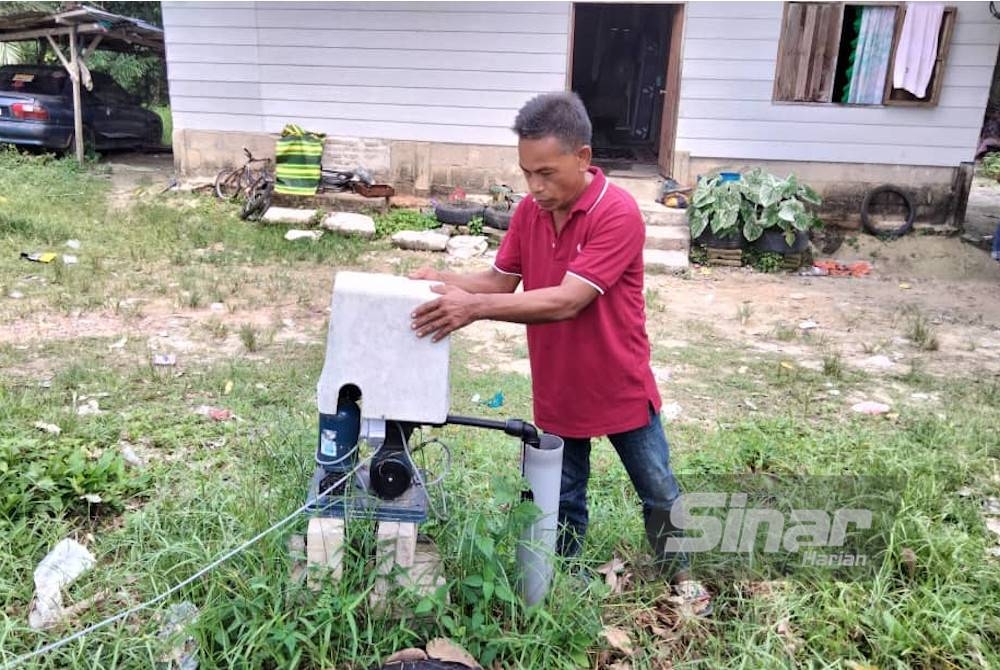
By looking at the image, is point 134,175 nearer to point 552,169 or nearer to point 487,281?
point 487,281

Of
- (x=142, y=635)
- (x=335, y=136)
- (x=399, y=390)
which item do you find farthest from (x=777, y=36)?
(x=142, y=635)

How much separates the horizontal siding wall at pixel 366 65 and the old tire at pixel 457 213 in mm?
1094

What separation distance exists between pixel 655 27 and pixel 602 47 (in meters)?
1.53

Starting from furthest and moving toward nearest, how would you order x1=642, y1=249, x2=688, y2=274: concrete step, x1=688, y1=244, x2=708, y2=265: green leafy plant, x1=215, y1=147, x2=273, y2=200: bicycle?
x1=215, y1=147, x2=273, y2=200: bicycle
x1=688, y1=244, x2=708, y2=265: green leafy plant
x1=642, y1=249, x2=688, y2=274: concrete step

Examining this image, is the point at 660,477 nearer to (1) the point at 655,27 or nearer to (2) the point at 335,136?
(2) the point at 335,136

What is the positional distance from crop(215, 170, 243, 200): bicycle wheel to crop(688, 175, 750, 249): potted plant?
588 cm

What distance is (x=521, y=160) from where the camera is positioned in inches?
82.7

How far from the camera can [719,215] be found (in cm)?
816

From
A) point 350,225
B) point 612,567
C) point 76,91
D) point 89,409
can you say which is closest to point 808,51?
point 350,225

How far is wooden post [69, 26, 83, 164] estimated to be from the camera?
10984mm

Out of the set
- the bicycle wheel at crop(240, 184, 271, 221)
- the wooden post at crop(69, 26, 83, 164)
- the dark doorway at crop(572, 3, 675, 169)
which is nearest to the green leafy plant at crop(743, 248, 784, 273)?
the dark doorway at crop(572, 3, 675, 169)

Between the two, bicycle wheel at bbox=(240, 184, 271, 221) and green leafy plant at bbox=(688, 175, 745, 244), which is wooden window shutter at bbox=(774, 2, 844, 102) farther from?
bicycle wheel at bbox=(240, 184, 271, 221)

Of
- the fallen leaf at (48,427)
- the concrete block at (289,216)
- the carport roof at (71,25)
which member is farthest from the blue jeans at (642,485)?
the carport roof at (71,25)

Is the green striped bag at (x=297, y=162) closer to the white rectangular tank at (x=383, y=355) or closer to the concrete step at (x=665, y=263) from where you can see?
the concrete step at (x=665, y=263)
